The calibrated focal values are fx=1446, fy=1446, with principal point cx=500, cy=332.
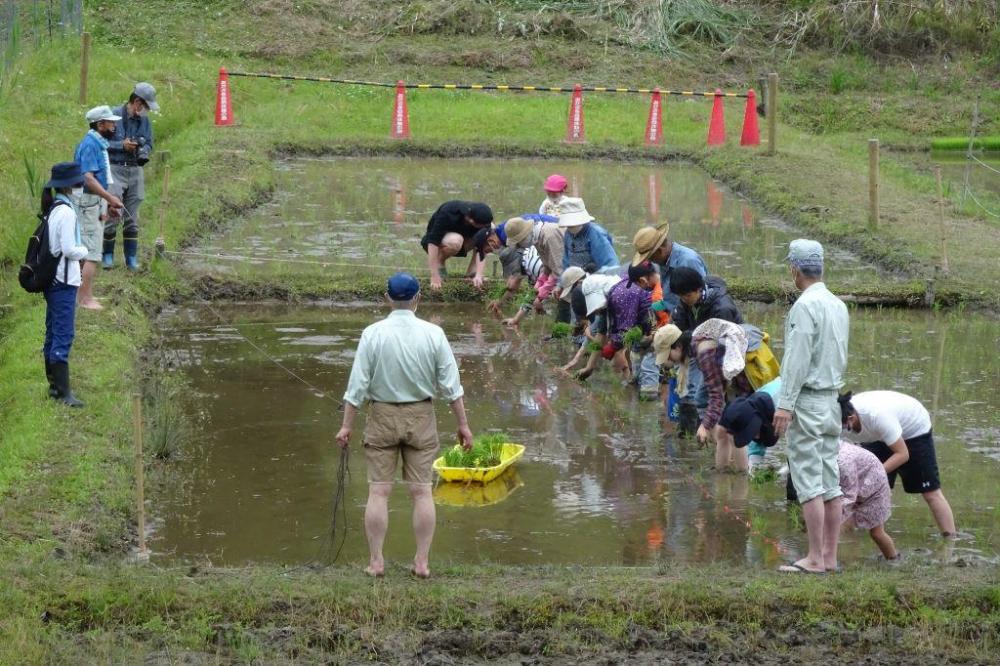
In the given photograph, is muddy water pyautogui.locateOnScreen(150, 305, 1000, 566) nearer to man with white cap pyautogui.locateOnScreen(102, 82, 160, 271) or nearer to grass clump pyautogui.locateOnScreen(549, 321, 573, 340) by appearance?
grass clump pyautogui.locateOnScreen(549, 321, 573, 340)

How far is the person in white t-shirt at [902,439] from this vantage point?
838 centimetres

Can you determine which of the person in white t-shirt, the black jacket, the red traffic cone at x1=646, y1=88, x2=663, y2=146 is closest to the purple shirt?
the black jacket

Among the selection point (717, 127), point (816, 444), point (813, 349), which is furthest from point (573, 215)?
point (717, 127)

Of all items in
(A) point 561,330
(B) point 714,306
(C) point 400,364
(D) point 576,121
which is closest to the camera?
(C) point 400,364

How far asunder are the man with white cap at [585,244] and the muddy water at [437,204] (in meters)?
3.17

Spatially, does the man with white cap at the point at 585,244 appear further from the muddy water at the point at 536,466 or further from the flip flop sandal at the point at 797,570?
the flip flop sandal at the point at 797,570

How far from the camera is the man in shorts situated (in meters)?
7.78

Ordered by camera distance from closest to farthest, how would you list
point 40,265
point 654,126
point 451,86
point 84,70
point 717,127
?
point 40,265, point 84,70, point 717,127, point 654,126, point 451,86

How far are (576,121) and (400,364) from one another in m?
19.0

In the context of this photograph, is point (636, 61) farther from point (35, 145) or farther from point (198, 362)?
point (198, 362)

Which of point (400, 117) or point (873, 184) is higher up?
point (400, 117)

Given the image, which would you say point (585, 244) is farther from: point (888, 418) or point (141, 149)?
A: point (888, 418)

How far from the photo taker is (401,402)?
7.84 metres

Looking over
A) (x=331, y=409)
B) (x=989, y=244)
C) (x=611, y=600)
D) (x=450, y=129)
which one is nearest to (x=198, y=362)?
(x=331, y=409)
